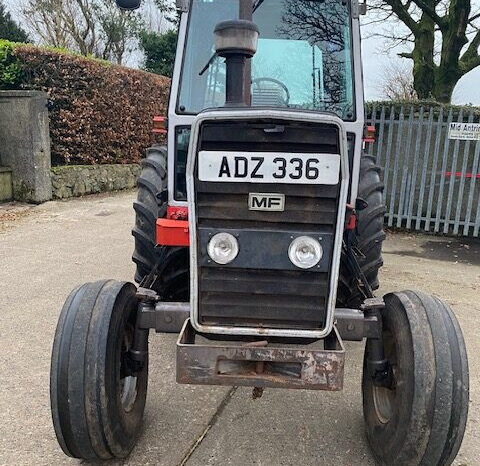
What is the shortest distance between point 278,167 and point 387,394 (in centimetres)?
132

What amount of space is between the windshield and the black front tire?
1.48 m

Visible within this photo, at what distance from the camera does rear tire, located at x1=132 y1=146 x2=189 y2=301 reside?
3.16 m

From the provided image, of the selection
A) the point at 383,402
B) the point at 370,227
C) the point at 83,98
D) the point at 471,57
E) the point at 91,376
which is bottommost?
the point at 383,402

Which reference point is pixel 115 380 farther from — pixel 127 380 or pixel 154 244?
pixel 154 244

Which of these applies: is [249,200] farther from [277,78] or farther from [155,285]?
[277,78]

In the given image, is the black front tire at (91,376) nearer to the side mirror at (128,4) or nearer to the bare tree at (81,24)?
the side mirror at (128,4)

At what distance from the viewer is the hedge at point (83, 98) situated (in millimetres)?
9188

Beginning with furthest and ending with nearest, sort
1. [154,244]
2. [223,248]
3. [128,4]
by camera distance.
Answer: [154,244], [128,4], [223,248]

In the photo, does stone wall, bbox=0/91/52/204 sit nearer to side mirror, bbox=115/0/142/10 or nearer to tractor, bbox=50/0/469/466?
side mirror, bbox=115/0/142/10

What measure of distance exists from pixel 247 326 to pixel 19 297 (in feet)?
10.0

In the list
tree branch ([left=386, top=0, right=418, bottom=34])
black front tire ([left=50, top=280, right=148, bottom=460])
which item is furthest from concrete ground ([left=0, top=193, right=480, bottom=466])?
tree branch ([left=386, top=0, right=418, bottom=34])

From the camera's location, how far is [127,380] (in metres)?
2.71

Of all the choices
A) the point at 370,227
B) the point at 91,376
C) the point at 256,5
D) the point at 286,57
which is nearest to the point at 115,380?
the point at 91,376

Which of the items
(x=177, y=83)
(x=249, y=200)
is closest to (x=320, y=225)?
(x=249, y=200)
